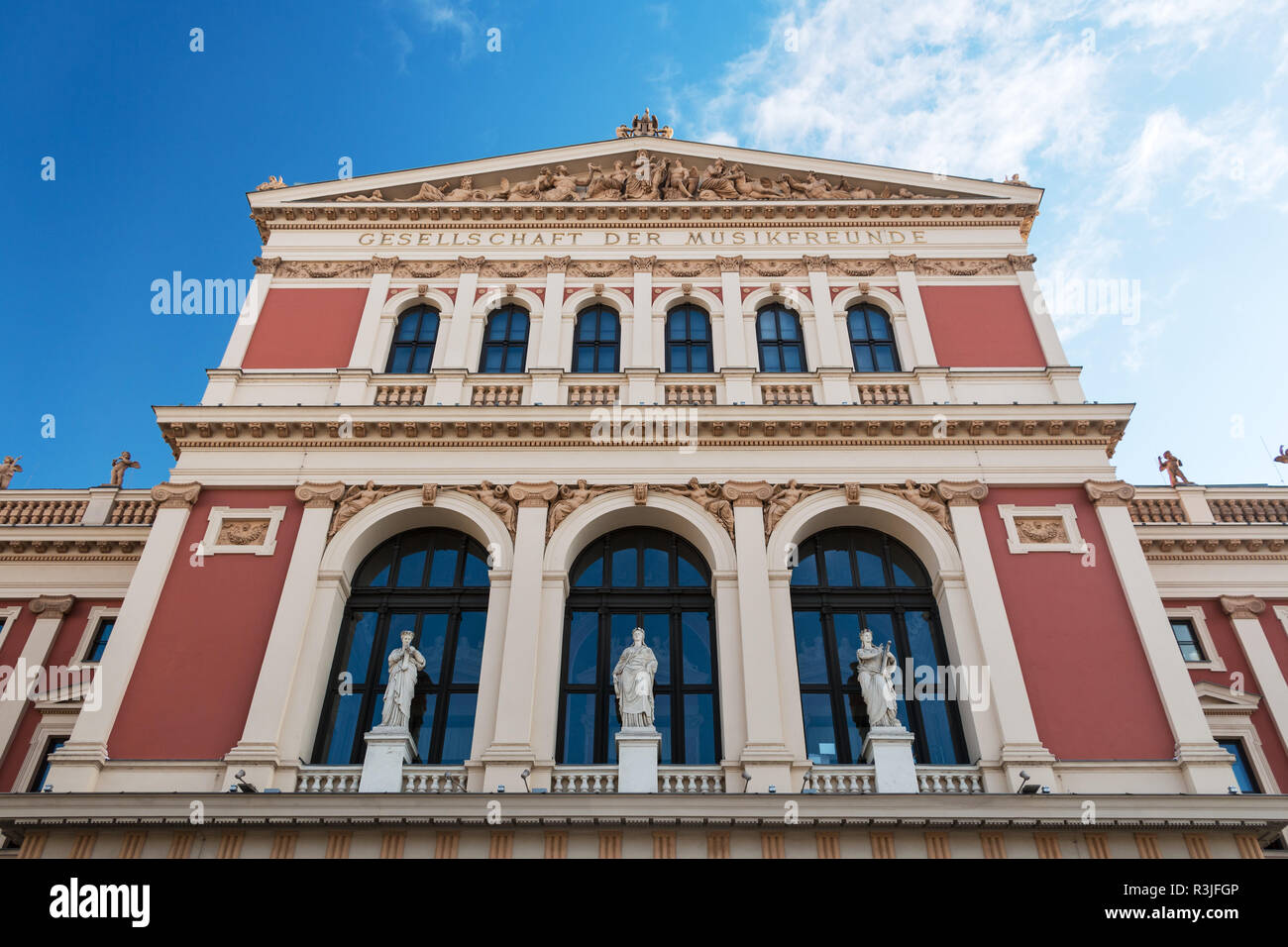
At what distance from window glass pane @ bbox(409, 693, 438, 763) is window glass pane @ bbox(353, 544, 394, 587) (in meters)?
2.56

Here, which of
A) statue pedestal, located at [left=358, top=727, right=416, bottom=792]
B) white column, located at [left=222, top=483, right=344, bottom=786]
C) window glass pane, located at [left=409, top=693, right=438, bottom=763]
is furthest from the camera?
window glass pane, located at [left=409, top=693, right=438, bottom=763]

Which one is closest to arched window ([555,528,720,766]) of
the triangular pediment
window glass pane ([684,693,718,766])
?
window glass pane ([684,693,718,766])

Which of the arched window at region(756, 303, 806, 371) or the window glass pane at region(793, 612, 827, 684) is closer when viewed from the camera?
the window glass pane at region(793, 612, 827, 684)

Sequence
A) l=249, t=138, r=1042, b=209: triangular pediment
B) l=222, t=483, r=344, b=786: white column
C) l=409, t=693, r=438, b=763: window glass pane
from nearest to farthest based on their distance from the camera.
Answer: l=222, t=483, r=344, b=786: white column, l=409, t=693, r=438, b=763: window glass pane, l=249, t=138, r=1042, b=209: triangular pediment

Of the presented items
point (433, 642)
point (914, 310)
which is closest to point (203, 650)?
point (433, 642)

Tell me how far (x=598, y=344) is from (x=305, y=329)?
6.17 meters

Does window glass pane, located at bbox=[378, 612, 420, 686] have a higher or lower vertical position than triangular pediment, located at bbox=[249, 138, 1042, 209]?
lower

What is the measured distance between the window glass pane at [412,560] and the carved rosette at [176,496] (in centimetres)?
377

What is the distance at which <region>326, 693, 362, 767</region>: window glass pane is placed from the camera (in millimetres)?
16625

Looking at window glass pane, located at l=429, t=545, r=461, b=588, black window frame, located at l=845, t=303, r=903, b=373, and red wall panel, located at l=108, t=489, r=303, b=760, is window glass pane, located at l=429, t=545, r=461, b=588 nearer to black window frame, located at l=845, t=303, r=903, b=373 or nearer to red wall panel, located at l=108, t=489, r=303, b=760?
red wall panel, located at l=108, t=489, r=303, b=760

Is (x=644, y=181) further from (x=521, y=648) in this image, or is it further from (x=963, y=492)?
(x=521, y=648)

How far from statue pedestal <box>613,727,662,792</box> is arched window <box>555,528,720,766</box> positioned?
3.92ft

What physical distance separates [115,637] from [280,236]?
10555 mm

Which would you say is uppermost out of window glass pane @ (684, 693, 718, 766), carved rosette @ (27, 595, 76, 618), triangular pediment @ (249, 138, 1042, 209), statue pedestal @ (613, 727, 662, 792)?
triangular pediment @ (249, 138, 1042, 209)
